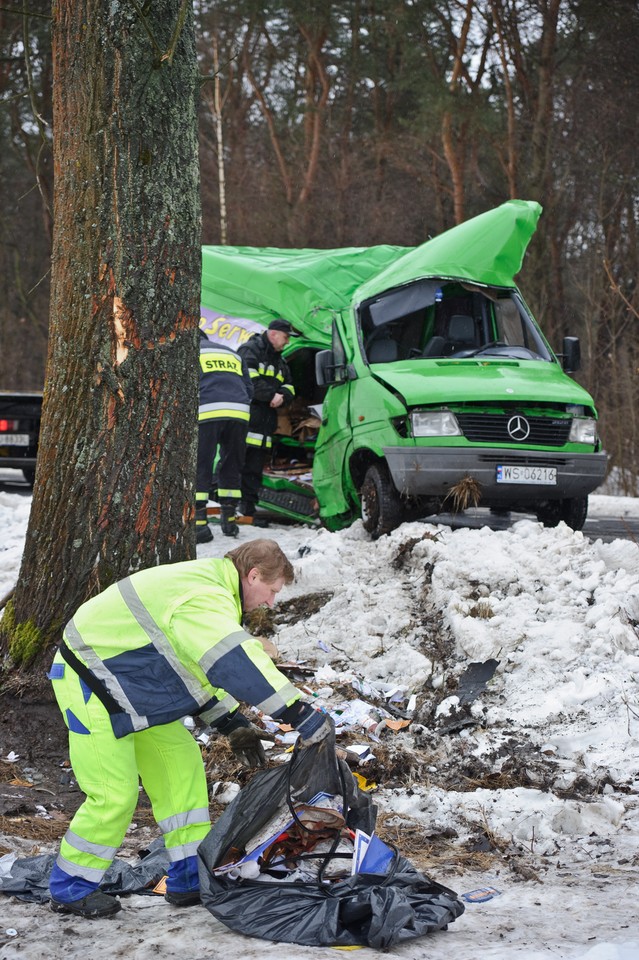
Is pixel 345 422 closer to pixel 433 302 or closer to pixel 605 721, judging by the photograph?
pixel 433 302

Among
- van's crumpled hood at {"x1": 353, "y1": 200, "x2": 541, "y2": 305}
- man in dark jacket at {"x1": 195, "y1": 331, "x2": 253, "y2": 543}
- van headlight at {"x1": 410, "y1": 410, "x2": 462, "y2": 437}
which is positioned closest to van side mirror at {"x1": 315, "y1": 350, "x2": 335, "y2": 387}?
man in dark jacket at {"x1": 195, "y1": 331, "x2": 253, "y2": 543}

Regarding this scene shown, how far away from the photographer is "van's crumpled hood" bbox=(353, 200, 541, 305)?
9.55 metres

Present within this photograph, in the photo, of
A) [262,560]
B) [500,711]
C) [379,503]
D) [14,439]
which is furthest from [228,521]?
[262,560]

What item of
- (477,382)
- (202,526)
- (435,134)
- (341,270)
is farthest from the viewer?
(435,134)

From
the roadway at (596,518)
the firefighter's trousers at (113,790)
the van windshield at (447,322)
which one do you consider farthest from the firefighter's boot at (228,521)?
the firefighter's trousers at (113,790)

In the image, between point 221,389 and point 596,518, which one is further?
point 596,518

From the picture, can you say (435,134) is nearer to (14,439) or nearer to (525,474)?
(14,439)

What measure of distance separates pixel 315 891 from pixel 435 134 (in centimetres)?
1883

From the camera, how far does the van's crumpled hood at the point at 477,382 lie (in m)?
8.37

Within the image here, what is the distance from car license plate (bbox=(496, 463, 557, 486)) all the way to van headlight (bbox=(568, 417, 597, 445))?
34cm

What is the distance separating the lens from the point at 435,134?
20.5 metres

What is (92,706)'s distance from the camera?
363 centimetres

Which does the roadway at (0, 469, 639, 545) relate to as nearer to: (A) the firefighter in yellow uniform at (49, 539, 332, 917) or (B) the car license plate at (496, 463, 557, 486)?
(B) the car license plate at (496, 463, 557, 486)

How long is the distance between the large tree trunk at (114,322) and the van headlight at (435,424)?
3130 mm
